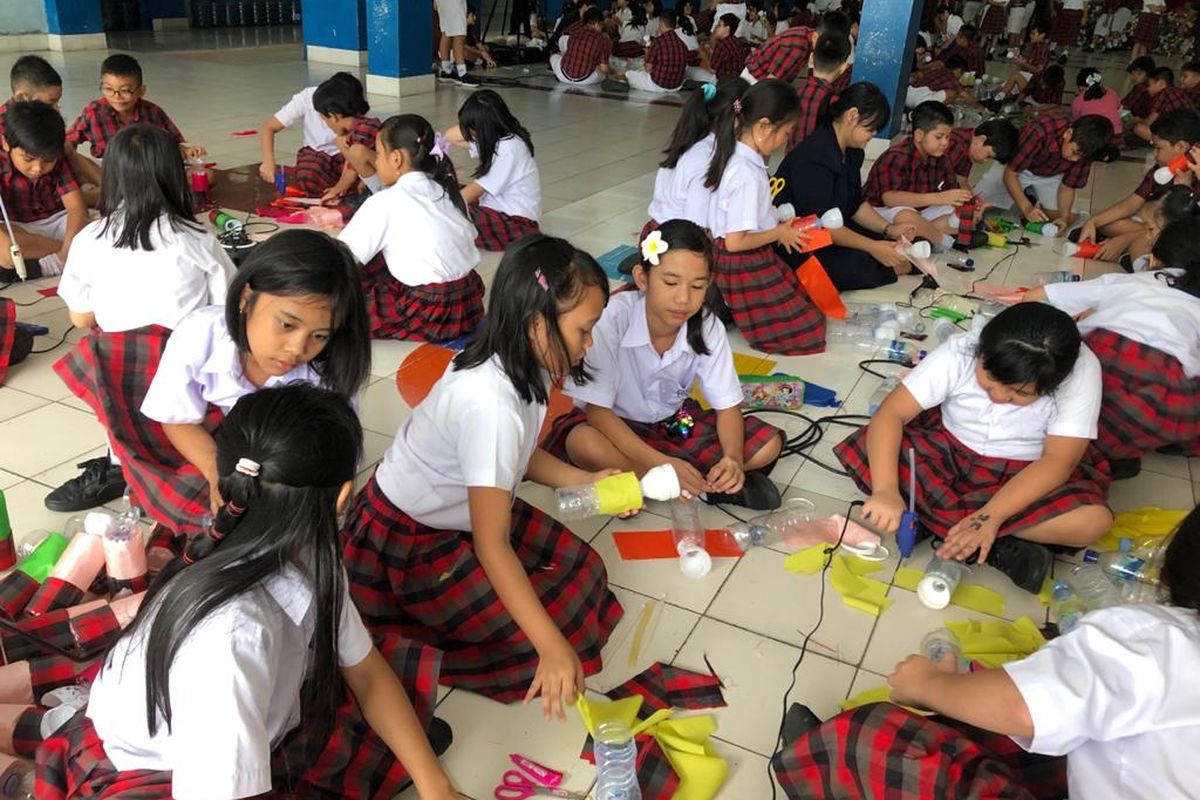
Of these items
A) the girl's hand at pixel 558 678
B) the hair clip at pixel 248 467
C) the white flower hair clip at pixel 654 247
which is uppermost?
the hair clip at pixel 248 467

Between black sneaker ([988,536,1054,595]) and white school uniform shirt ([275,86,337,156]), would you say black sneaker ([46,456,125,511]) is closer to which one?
black sneaker ([988,536,1054,595])

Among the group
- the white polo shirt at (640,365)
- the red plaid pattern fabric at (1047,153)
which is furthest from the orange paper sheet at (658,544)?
the red plaid pattern fabric at (1047,153)

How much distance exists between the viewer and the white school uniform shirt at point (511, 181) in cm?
399

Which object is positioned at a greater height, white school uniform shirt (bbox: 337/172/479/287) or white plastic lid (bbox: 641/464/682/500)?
white school uniform shirt (bbox: 337/172/479/287)

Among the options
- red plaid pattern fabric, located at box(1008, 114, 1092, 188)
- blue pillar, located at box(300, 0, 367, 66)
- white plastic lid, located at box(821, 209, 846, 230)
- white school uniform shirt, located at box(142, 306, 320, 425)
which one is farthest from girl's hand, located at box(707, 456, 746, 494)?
blue pillar, located at box(300, 0, 367, 66)

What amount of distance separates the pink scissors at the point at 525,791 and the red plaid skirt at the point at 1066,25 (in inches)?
628

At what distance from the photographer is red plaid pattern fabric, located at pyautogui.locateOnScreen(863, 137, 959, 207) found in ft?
14.7

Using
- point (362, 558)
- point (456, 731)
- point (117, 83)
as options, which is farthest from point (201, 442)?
point (117, 83)

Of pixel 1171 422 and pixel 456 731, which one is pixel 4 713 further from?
pixel 1171 422

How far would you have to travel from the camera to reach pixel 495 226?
13.5 feet

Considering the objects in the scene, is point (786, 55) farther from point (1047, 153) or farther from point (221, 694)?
point (221, 694)

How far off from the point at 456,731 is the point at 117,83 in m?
3.47

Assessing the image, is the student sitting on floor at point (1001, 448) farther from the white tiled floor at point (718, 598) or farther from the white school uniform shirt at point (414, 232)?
the white school uniform shirt at point (414, 232)

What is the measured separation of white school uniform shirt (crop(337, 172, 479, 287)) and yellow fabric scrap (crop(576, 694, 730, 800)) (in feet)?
6.14
